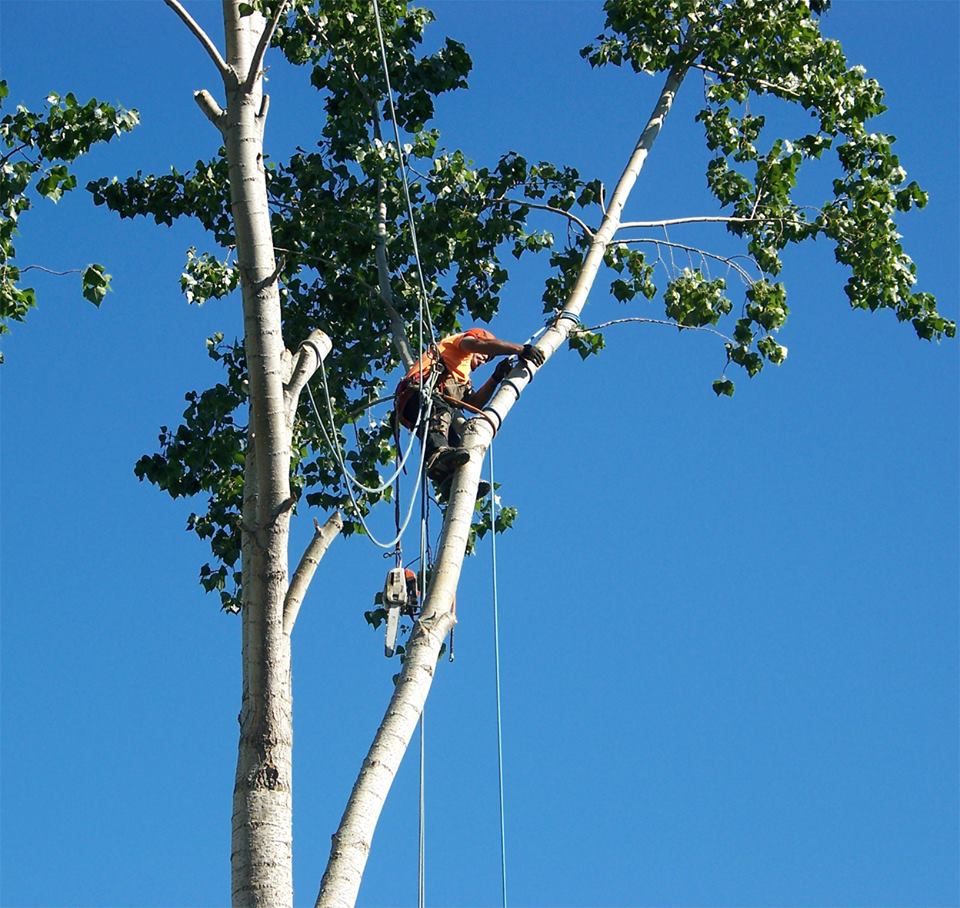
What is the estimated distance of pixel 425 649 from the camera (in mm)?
7422

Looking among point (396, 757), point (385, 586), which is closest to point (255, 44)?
point (385, 586)

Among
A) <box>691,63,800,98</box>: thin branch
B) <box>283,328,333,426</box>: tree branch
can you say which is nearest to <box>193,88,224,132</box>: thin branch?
<box>283,328,333,426</box>: tree branch

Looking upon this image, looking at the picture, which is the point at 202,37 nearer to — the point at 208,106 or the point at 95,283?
the point at 208,106

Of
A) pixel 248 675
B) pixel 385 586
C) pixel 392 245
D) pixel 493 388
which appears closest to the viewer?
pixel 248 675

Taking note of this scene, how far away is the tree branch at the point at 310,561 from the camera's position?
8125 millimetres

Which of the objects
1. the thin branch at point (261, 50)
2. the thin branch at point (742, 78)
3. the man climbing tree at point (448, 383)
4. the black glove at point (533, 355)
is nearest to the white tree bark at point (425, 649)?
the black glove at point (533, 355)

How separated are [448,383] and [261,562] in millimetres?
2754

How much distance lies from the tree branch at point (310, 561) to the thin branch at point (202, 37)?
214cm

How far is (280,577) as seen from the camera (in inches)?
264

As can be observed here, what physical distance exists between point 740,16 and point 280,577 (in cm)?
576

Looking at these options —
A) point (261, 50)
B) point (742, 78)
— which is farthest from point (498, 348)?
point (742, 78)

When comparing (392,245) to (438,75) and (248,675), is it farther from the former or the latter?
(248,675)

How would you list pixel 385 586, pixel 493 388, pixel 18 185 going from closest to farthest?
pixel 385 586
pixel 18 185
pixel 493 388

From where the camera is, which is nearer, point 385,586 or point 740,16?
point 385,586
